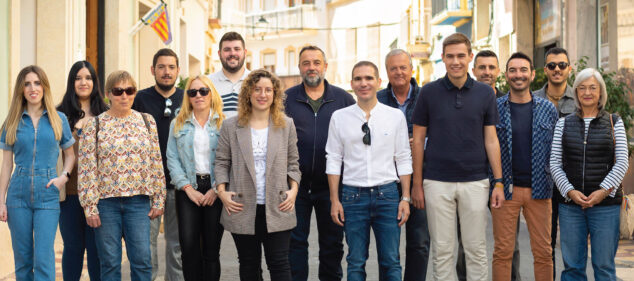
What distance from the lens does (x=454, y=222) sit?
229 inches

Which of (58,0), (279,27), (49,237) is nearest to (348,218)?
(49,237)

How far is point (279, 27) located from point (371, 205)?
149ft

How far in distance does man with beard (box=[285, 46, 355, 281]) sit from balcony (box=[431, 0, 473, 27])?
19.3m

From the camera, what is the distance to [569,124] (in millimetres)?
5969

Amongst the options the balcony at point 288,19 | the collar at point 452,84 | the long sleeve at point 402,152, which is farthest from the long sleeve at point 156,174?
the balcony at point 288,19

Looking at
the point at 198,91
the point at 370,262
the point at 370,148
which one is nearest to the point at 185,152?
the point at 198,91

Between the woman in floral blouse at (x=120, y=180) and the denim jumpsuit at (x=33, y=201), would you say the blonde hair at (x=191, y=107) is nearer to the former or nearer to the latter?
the woman in floral blouse at (x=120, y=180)

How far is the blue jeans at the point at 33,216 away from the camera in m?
5.71

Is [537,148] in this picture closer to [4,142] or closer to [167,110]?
[167,110]

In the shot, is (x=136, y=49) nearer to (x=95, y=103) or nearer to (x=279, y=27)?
(x=95, y=103)

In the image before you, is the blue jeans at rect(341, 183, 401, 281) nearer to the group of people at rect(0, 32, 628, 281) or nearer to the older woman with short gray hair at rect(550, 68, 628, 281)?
the group of people at rect(0, 32, 628, 281)

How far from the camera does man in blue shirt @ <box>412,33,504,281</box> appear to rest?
18.8ft

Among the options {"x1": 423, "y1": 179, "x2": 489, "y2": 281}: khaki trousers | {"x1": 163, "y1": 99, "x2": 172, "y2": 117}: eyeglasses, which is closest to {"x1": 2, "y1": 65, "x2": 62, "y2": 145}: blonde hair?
{"x1": 163, "y1": 99, "x2": 172, "y2": 117}: eyeglasses

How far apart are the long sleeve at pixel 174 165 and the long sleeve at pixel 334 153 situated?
3.70 ft
